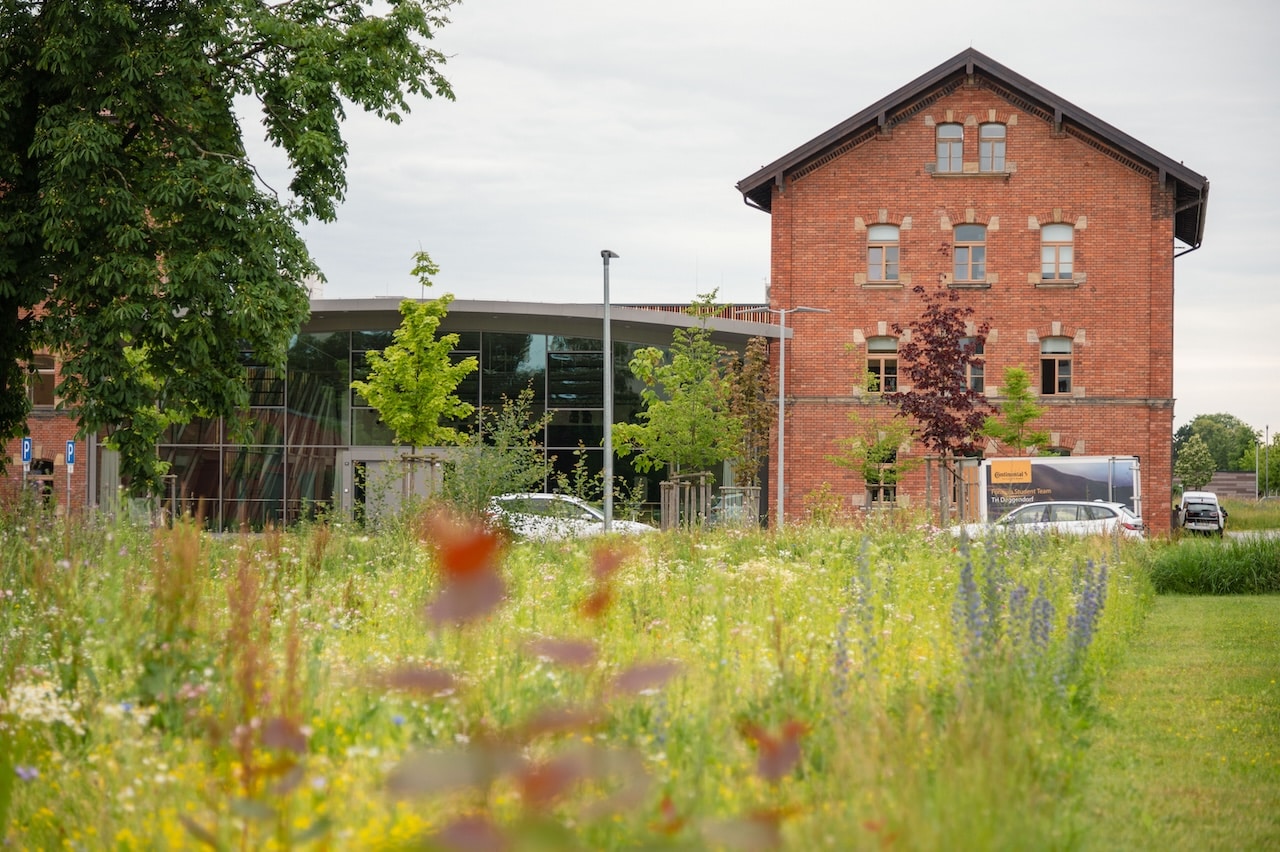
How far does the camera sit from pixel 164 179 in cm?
2070

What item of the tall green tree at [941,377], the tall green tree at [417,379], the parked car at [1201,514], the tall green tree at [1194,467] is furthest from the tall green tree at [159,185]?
the tall green tree at [1194,467]

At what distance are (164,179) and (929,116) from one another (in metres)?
24.5

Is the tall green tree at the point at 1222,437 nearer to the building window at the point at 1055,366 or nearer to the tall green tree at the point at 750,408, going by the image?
the building window at the point at 1055,366

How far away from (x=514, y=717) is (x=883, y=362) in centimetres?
3370

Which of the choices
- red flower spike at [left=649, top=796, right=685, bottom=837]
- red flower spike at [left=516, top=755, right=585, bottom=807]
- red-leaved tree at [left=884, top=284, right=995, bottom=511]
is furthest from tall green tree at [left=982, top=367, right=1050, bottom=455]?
red flower spike at [left=516, top=755, right=585, bottom=807]

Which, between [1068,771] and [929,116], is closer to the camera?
[1068,771]

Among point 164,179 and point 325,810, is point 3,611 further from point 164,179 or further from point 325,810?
point 164,179

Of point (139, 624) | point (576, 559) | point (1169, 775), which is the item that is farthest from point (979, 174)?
point (139, 624)

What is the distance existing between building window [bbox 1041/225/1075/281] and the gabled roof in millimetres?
2659

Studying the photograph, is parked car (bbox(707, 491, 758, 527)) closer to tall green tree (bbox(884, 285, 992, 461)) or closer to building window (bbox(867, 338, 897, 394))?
tall green tree (bbox(884, 285, 992, 461))

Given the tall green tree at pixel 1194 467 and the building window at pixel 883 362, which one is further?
the tall green tree at pixel 1194 467

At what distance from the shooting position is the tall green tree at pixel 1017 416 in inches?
1407

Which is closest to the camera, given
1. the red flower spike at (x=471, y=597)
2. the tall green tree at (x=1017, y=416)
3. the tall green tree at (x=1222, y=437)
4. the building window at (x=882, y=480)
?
the red flower spike at (x=471, y=597)

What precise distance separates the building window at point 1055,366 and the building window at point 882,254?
487 centimetres
